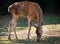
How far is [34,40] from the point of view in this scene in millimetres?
10398

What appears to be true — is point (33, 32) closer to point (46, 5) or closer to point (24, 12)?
point (24, 12)

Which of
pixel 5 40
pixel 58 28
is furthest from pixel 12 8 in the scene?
pixel 58 28

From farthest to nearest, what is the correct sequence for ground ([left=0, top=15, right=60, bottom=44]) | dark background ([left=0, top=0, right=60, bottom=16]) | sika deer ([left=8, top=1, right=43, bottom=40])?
dark background ([left=0, top=0, right=60, bottom=16]), sika deer ([left=8, top=1, right=43, bottom=40]), ground ([left=0, top=15, right=60, bottom=44])

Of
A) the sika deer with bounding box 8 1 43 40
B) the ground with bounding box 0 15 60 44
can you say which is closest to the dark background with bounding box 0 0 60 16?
the ground with bounding box 0 15 60 44

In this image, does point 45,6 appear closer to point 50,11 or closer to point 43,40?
point 50,11

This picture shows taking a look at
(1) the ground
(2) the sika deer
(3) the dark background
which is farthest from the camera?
(3) the dark background

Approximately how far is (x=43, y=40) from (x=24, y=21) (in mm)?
4641

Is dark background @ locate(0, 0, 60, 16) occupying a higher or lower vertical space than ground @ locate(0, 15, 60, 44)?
higher

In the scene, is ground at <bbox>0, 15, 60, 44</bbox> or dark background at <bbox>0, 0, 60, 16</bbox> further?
dark background at <bbox>0, 0, 60, 16</bbox>

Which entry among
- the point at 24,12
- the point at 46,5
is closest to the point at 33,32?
the point at 24,12

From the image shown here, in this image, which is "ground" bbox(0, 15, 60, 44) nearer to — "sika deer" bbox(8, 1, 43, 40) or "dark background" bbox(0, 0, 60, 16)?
"sika deer" bbox(8, 1, 43, 40)

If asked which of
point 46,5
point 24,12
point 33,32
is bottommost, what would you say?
point 33,32

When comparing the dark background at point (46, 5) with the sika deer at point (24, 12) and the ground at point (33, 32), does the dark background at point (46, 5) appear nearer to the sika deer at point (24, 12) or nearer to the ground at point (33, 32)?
the ground at point (33, 32)

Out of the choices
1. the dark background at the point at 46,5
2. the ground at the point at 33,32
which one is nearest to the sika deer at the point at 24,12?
the ground at the point at 33,32
